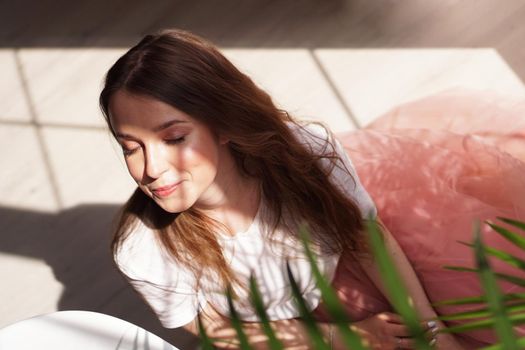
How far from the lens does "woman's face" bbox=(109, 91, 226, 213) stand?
3.61 feet

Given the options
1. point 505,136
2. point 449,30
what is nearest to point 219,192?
point 505,136

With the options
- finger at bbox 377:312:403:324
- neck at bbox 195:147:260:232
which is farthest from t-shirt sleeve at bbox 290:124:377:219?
finger at bbox 377:312:403:324

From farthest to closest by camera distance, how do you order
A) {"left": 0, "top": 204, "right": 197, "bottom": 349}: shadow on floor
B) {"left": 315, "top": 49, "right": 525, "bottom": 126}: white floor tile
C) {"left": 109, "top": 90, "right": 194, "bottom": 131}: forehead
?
{"left": 315, "top": 49, "right": 525, "bottom": 126}: white floor tile → {"left": 0, "top": 204, "right": 197, "bottom": 349}: shadow on floor → {"left": 109, "top": 90, "right": 194, "bottom": 131}: forehead

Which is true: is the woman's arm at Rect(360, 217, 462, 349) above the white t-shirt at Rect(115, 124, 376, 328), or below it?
below

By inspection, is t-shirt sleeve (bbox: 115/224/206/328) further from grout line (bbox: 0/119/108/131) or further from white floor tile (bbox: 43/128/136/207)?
grout line (bbox: 0/119/108/131)

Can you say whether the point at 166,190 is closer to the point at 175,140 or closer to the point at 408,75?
the point at 175,140

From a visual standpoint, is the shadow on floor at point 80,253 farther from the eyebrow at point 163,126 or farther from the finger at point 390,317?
the eyebrow at point 163,126

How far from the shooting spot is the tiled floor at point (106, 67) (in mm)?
2156

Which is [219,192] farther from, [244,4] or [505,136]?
[244,4]

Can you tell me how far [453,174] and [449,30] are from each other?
843 millimetres

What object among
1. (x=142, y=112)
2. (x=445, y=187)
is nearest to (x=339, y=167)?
(x=445, y=187)

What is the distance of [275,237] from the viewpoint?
4.63ft

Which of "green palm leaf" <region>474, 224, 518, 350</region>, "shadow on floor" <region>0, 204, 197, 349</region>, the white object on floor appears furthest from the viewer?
"shadow on floor" <region>0, 204, 197, 349</region>

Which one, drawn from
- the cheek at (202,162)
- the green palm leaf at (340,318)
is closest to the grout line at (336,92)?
the cheek at (202,162)
